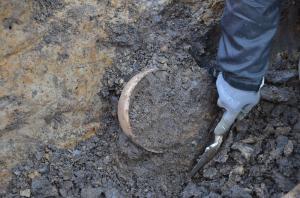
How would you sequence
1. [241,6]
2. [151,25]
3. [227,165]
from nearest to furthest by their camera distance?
[241,6] → [227,165] → [151,25]

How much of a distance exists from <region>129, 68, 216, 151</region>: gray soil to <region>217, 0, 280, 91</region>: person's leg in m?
0.21

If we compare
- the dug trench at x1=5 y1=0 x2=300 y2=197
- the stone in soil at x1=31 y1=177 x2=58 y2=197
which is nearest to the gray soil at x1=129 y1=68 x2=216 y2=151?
the dug trench at x1=5 y1=0 x2=300 y2=197

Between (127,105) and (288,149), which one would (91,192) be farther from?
(288,149)

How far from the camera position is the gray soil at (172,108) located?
2.23 metres

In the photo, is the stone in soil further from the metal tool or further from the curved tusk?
the metal tool

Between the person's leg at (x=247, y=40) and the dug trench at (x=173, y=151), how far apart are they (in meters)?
0.23

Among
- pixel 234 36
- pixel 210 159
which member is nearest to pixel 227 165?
pixel 210 159

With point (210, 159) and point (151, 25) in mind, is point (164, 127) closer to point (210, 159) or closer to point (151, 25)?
point (210, 159)

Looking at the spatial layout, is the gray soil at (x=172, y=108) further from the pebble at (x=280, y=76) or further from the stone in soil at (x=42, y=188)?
the stone in soil at (x=42, y=188)

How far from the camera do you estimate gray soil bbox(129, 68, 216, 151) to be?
2230mm

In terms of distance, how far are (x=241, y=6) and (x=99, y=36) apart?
2.29 feet

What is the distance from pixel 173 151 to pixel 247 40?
0.61 meters

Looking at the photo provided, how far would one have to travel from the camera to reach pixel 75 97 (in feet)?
7.56

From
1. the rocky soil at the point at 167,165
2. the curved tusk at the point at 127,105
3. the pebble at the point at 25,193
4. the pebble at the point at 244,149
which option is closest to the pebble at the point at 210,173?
the rocky soil at the point at 167,165
